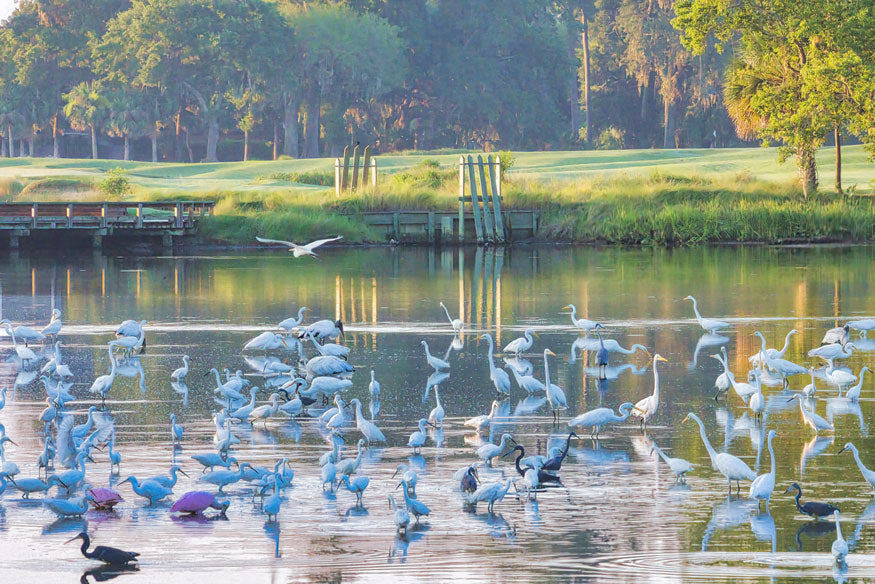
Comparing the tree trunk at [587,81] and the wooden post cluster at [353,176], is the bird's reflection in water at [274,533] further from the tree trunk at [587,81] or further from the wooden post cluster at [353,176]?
the tree trunk at [587,81]

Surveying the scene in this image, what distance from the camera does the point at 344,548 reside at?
31.8 ft

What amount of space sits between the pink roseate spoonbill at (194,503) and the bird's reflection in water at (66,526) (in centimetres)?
67

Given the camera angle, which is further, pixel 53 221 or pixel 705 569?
pixel 53 221

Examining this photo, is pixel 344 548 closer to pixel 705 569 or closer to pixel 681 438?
pixel 705 569

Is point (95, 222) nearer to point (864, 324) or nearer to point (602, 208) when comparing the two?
point (602, 208)

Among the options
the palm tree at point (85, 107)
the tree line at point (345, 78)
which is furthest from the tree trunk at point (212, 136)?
the palm tree at point (85, 107)

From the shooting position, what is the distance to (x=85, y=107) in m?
80.1

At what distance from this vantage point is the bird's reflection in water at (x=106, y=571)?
30.3 ft

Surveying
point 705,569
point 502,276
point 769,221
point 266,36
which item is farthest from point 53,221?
point 266,36

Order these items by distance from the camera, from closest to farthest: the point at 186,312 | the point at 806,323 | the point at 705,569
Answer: the point at 705,569
the point at 806,323
the point at 186,312

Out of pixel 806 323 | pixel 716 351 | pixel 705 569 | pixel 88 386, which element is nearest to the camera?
pixel 705 569

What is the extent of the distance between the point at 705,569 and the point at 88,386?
9.13 metres

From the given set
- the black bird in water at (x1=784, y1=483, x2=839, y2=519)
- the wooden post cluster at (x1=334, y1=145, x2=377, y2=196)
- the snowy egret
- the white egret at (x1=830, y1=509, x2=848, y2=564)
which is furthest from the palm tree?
the white egret at (x1=830, y1=509, x2=848, y2=564)

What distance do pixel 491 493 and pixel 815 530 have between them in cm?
233
